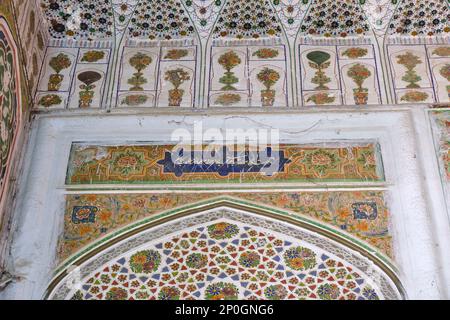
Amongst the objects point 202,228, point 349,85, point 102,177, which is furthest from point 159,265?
point 349,85

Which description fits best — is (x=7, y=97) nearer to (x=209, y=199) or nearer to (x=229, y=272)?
(x=209, y=199)

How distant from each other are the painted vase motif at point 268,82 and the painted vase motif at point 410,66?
0.88 meters

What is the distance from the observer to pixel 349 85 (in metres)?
6.06

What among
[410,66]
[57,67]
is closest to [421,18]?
[410,66]

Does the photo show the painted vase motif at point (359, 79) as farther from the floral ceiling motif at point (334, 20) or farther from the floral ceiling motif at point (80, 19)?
the floral ceiling motif at point (80, 19)

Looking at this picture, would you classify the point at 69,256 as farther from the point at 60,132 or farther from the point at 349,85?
the point at 349,85

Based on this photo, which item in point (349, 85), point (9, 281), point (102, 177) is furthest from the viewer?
point (349, 85)

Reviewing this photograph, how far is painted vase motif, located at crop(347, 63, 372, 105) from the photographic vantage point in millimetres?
5965

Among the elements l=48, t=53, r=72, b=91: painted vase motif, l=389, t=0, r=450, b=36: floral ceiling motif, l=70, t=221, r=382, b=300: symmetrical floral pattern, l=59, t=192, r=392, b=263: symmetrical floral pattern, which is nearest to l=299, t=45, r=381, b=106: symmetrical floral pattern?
l=389, t=0, r=450, b=36: floral ceiling motif

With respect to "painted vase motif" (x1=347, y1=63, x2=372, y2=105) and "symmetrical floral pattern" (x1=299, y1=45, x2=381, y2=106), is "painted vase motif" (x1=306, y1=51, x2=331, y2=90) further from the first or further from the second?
"painted vase motif" (x1=347, y1=63, x2=372, y2=105)

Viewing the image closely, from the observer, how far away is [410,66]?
6.16 meters

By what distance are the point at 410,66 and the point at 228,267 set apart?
2008 millimetres
